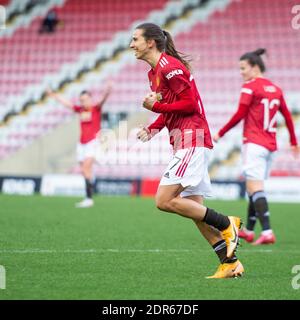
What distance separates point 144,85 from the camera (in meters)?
25.1

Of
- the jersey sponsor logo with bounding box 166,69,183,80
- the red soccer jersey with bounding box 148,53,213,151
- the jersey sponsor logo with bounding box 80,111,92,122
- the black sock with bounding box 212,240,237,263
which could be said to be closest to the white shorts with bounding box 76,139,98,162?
the jersey sponsor logo with bounding box 80,111,92,122

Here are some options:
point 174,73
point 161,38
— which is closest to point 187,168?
point 174,73

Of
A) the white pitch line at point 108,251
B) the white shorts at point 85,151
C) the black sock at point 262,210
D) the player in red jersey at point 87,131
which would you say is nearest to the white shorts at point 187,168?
the white pitch line at point 108,251

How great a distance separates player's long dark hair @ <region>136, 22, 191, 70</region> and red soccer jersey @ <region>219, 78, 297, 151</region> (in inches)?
126

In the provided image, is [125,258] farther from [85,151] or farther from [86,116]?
[86,116]

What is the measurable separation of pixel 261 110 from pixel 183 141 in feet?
11.8

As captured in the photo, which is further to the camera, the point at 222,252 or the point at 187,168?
the point at 222,252

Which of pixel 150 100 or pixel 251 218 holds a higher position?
pixel 150 100

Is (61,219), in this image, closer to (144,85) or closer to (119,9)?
(144,85)

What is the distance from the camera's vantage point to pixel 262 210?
10562 mm

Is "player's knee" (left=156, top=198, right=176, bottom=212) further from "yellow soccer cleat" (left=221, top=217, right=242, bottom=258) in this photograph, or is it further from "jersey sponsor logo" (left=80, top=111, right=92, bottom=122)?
"jersey sponsor logo" (left=80, top=111, right=92, bottom=122)
